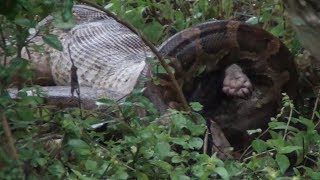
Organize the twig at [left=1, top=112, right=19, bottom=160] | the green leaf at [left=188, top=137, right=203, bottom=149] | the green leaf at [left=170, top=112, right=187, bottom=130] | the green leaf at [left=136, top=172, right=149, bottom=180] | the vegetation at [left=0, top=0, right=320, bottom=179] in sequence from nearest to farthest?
1. the twig at [left=1, top=112, right=19, bottom=160]
2. the vegetation at [left=0, top=0, right=320, bottom=179]
3. the green leaf at [left=136, top=172, right=149, bottom=180]
4. the green leaf at [left=188, top=137, right=203, bottom=149]
5. the green leaf at [left=170, top=112, right=187, bottom=130]

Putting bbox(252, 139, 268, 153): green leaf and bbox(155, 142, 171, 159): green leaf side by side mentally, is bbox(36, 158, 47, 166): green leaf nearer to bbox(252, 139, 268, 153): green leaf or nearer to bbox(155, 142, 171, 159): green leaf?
bbox(155, 142, 171, 159): green leaf

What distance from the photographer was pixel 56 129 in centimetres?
323

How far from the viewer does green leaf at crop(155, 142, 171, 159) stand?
10.4 feet

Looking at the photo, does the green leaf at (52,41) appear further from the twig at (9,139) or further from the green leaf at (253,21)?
the green leaf at (253,21)

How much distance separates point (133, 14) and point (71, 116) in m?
2.81

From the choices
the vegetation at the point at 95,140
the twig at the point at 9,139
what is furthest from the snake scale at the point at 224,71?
the twig at the point at 9,139

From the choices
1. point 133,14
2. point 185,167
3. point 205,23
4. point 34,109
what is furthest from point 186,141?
point 133,14

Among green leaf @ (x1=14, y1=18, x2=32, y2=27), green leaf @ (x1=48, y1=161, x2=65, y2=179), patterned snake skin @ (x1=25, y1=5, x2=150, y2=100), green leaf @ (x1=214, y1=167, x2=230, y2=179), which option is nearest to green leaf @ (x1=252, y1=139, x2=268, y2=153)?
green leaf @ (x1=214, y1=167, x2=230, y2=179)

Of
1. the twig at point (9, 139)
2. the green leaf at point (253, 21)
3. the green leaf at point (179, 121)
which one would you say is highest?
the twig at point (9, 139)

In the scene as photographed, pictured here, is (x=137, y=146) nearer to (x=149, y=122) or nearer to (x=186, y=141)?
(x=186, y=141)

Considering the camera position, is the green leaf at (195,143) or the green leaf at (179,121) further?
the green leaf at (179,121)

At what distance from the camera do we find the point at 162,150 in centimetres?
316

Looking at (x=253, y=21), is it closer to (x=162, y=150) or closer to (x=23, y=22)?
(x=162, y=150)

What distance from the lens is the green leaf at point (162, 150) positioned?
10.4 ft
